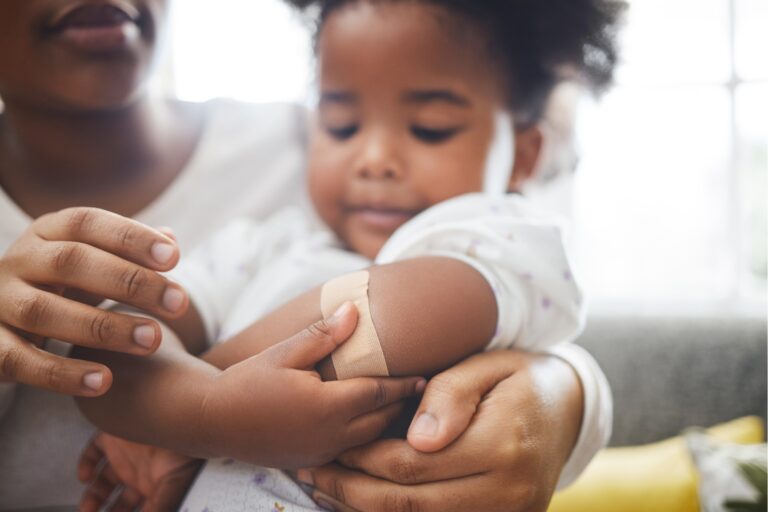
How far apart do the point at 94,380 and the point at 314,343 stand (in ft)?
0.41

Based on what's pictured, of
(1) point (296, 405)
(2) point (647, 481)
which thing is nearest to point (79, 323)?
(1) point (296, 405)

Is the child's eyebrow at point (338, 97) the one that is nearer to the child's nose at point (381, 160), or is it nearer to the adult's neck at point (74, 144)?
the child's nose at point (381, 160)

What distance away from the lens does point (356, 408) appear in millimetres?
322

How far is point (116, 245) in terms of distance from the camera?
12.9 inches

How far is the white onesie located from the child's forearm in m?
0.02

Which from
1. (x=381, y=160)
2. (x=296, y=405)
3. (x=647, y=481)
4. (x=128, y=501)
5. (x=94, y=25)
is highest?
(x=94, y=25)

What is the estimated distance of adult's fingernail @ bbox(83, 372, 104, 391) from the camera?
12.9 inches

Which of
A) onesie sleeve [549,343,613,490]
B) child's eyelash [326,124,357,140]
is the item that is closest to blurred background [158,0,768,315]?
child's eyelash [326,124,357,140]

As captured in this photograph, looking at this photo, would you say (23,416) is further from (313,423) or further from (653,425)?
(653,425)

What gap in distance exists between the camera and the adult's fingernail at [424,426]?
1.08 ft

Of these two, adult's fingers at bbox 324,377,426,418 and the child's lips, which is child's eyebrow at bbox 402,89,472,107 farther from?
adult's fingers at bbox 324,377,426,418

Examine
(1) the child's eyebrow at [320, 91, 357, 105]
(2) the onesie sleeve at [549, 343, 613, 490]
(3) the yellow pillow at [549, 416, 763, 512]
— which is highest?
(1) the child's eyebrow at [320, 91, 357, 105]

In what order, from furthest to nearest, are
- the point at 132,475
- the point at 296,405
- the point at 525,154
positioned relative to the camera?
the point at 525,154 → the point at 132,475 → the point at 296,405

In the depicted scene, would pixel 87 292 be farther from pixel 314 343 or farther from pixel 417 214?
pixel 417 214
